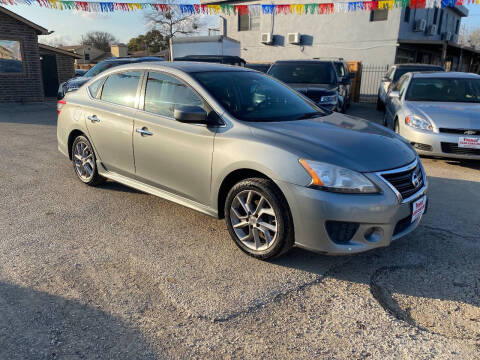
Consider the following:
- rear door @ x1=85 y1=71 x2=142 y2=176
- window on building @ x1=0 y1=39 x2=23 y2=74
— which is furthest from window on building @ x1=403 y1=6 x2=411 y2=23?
rear door @ x1=85 y1=71 x2=142 y2=176

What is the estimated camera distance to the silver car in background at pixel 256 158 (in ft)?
9.88

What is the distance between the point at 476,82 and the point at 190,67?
6062 mm

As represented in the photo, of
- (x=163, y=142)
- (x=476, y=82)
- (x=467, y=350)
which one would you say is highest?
(x=476, y=82)

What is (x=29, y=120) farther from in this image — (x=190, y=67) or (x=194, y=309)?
(x=194, y=309)

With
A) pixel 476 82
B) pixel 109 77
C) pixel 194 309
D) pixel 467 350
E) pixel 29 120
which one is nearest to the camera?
pixel 467 350

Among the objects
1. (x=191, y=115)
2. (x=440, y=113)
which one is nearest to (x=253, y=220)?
(x=191, y=115)

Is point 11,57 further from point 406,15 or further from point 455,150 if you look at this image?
point 406,15

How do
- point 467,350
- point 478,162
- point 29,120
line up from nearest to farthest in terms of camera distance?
point 467,350, point 478,162, point 29,120

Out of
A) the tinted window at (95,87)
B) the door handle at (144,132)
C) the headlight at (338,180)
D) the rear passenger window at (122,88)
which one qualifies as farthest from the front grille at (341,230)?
the tinted window at (95,87)

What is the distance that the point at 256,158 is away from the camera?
323 centimetres

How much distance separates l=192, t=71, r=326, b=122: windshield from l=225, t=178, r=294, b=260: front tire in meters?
0.72

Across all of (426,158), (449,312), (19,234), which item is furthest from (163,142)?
(426,158)

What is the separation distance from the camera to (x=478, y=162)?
6.93 metres

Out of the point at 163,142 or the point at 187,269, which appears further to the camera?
the point at 163,142
